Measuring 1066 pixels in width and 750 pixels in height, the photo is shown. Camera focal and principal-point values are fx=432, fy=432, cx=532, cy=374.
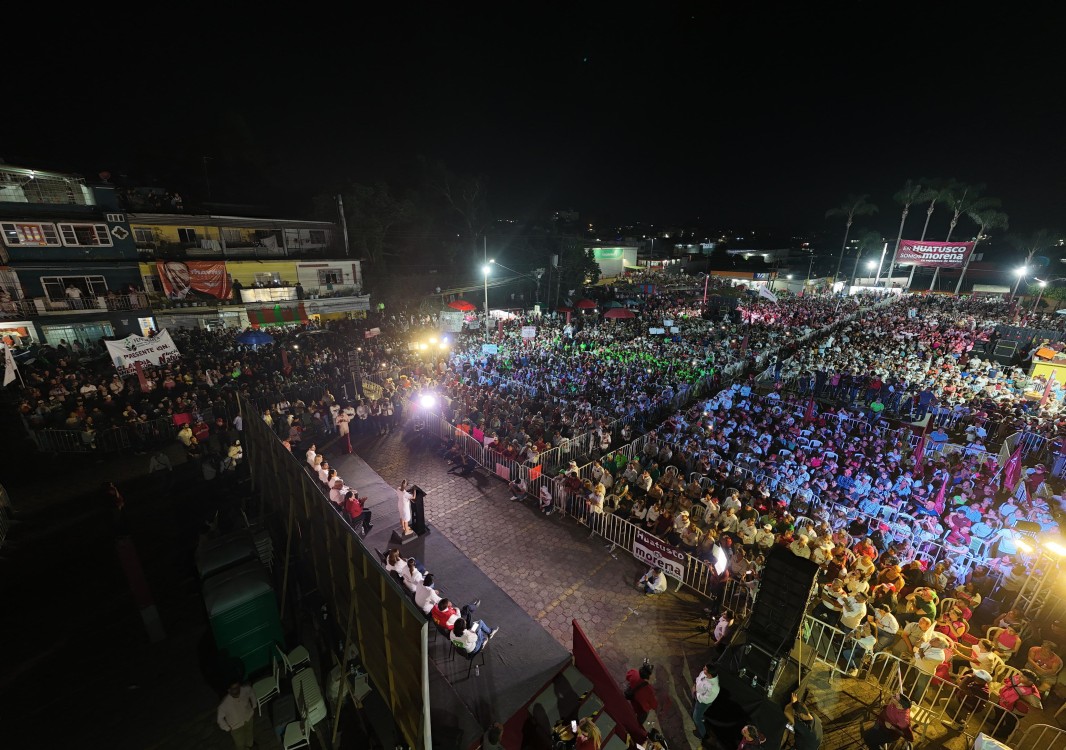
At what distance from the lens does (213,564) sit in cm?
699

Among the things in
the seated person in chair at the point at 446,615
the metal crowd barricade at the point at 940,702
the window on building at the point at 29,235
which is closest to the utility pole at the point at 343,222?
the window on building at the point at 29,235

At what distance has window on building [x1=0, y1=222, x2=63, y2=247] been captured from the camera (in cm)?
2066

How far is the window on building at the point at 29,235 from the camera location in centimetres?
2066

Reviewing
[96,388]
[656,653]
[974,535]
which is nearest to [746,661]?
[656,653]

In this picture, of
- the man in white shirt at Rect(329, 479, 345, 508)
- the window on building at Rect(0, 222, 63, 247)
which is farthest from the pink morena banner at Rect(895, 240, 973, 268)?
the window on building at Rect(0, 222, 63, 247)

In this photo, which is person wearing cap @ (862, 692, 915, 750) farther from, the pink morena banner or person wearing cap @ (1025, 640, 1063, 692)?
the pink morena banner

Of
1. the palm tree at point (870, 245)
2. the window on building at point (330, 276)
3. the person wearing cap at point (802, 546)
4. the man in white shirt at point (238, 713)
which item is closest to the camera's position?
the man in white shirt at point (238, 713)

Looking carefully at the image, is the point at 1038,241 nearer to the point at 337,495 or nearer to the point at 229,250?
the point at 337,495

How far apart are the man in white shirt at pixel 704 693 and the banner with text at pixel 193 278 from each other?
102ft

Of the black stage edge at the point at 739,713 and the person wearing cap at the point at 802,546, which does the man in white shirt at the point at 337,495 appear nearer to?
the black stage edge at the point at 739,713

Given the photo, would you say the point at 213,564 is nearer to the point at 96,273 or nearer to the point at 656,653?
the point at 656,653

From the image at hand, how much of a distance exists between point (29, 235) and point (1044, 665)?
3713cm

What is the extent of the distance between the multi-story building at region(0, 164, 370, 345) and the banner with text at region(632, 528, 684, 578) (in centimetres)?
2874

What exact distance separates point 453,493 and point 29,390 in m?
16.2
